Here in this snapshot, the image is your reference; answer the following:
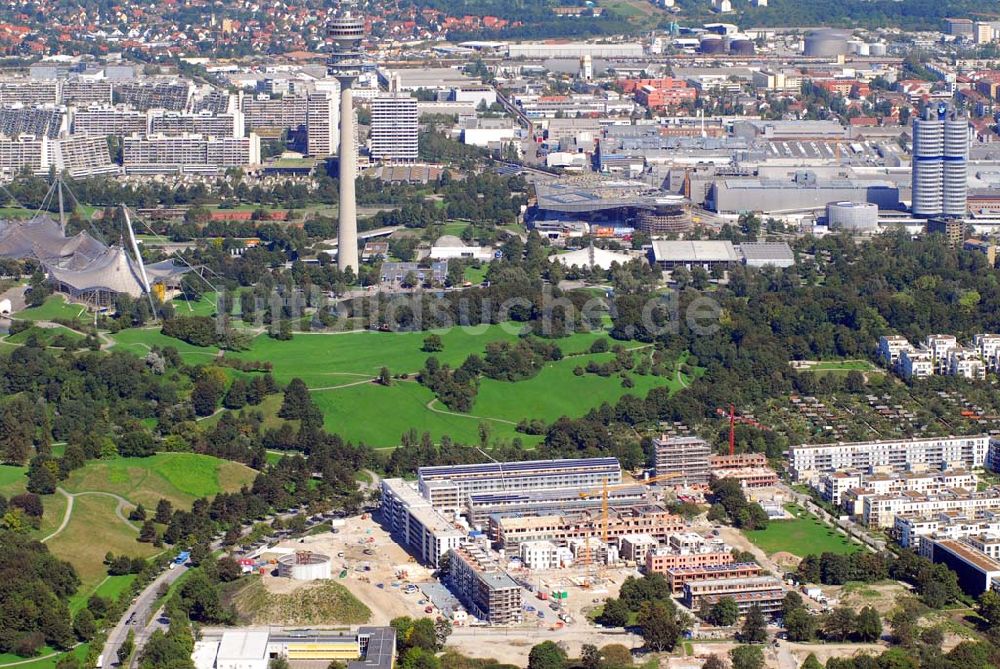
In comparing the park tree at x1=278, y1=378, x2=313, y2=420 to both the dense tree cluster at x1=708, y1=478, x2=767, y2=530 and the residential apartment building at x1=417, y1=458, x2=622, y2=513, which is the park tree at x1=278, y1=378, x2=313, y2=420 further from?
the dense tree cluster at x1=708, y1=478, x2=767, y2=530

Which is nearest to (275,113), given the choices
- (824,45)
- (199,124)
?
(199,124)

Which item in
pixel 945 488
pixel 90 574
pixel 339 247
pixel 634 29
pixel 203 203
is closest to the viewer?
pixel 90 574

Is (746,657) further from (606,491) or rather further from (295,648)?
(606,491)

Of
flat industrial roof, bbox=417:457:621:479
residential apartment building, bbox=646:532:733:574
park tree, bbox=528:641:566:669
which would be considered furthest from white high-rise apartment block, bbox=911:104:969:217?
park tree, bbox=528:641:566:669

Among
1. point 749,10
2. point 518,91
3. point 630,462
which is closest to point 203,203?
point 518,91

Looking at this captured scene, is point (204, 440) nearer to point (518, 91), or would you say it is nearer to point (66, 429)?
point (66, 429)

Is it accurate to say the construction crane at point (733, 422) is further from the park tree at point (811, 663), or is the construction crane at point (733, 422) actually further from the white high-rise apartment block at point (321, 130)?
the white high-rise apartment block at point (321, 130)
